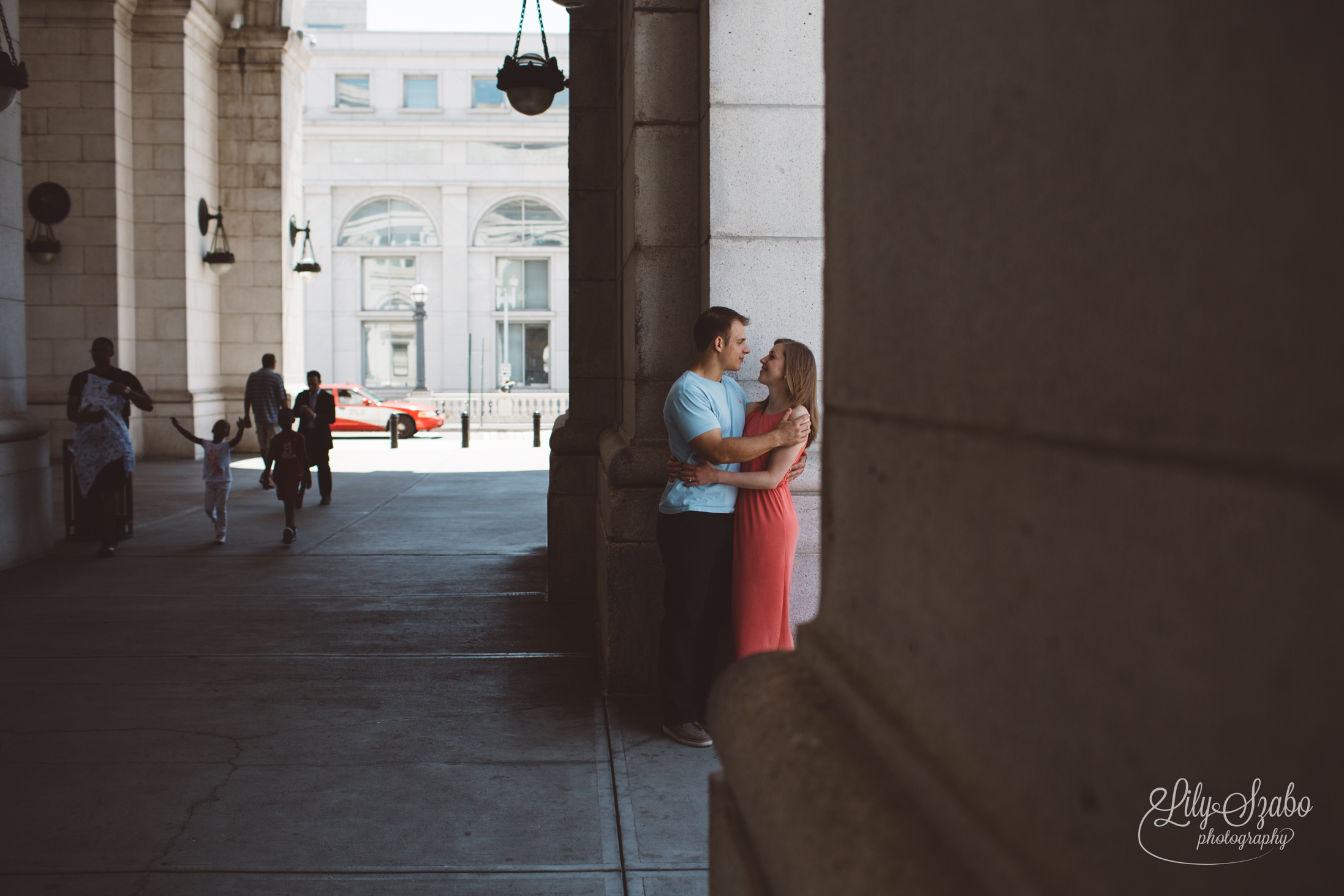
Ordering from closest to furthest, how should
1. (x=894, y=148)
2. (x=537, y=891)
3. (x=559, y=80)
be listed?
1. (x=894, y=148)
2. (x=537, y=891)
3. (x=559, y=80)

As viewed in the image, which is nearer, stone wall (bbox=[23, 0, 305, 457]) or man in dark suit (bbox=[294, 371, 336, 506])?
man in dark suit (bbox=[294, 371, 336, 506])

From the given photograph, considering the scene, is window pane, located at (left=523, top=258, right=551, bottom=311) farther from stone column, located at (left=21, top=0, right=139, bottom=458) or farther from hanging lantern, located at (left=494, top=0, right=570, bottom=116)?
hanging lantern, located at (left=494, top=0, right=570, bottom=116)

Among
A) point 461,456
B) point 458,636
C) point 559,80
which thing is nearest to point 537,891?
point 458,636

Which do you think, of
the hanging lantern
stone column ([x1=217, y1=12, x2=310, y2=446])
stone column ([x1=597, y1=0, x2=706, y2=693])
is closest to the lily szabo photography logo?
stone column ([x1=597, y1=0, x2=706, y2=693])

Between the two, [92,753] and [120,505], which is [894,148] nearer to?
[92,753]

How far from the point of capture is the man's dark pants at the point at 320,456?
13.3m

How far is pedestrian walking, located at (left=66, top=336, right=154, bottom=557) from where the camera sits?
9594 mm

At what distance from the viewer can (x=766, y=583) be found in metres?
4.66

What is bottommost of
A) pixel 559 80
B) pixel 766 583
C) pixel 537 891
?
pixel 537 891

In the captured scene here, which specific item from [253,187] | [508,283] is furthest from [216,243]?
[508,283]

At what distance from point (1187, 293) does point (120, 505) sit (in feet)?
35.9

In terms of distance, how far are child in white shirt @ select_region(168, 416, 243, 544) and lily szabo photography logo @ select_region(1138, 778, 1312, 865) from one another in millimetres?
10075

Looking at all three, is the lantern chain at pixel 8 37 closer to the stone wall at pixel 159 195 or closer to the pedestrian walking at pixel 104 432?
the pedestrian walking at pixel 104 432

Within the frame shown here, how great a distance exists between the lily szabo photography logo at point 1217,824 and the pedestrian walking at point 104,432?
33.3 ft
